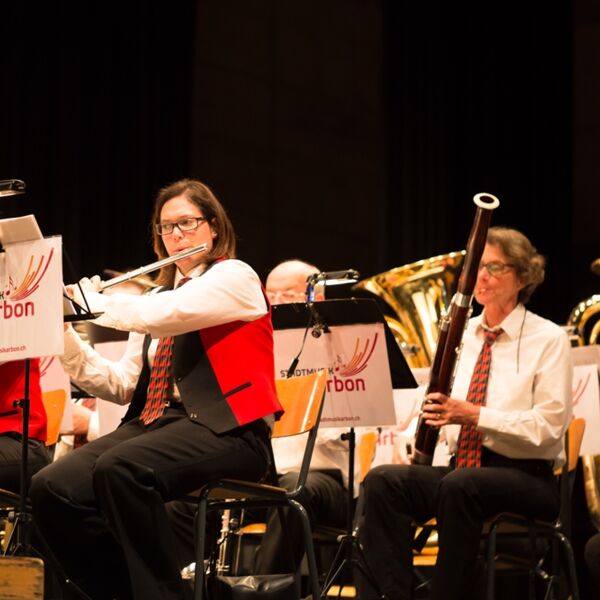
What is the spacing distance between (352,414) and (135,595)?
1.13 m

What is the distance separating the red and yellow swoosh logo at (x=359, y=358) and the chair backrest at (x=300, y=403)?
0.88ft

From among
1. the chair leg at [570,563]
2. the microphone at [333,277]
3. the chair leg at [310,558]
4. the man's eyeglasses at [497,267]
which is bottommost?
the chair leg at [570,563]

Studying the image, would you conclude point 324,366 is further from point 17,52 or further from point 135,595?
point 17,52

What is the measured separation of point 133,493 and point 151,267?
2.14ft

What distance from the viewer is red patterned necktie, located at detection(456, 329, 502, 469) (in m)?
3.48

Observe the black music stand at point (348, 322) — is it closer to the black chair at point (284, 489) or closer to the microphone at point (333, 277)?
the microphone at point (333, 277)

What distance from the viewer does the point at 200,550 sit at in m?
2.67

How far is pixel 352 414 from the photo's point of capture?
138 inches

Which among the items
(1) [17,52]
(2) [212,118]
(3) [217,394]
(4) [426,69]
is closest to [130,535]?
(3) [217,394]

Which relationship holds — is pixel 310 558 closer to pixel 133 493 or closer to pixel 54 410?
pixel 133 493

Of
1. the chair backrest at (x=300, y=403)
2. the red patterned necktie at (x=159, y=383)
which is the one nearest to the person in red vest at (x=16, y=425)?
the red patterned necktie at (x=159, y=383)

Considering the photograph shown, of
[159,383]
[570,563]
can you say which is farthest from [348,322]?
[570,563]

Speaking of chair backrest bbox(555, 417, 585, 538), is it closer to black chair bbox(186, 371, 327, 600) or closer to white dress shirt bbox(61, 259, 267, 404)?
black chair bbox(186, 371, 327, 600)

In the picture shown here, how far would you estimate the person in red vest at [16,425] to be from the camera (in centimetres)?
327
